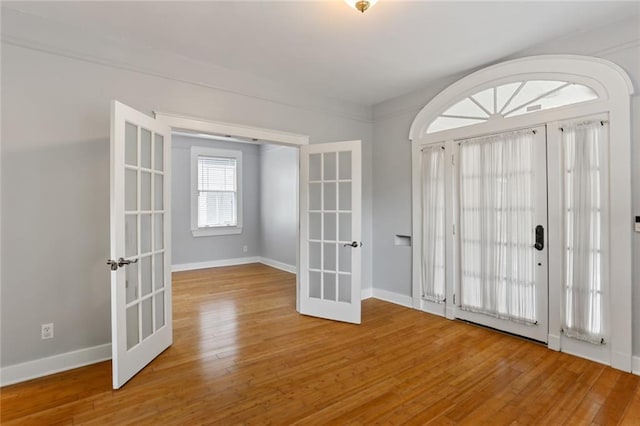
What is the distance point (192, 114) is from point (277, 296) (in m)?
2.89

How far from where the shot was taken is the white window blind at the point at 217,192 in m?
6.83

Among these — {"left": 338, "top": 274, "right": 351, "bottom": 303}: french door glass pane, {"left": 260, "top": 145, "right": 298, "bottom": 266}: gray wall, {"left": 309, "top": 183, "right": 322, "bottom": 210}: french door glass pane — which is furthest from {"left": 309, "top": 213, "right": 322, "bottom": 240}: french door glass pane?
{"left": 260, "top": 145, "right": 298, "bottom": 266}: gray wall

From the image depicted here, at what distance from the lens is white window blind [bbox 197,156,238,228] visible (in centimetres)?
683

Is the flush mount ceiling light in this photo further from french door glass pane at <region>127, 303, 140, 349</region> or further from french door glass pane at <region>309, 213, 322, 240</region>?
french door glass pane at <region>127, 303, 140, 349</region>

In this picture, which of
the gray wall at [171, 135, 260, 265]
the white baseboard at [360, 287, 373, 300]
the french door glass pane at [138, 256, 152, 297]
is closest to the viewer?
the french door glass pane at [138, 256, 152, 297]

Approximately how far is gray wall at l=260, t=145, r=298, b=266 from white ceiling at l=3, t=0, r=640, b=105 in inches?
121

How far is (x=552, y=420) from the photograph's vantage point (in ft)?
6.41

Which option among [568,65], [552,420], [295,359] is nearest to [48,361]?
[295,359]

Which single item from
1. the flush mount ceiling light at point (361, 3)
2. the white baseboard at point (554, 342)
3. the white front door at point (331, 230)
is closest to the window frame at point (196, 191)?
the white front door at point (331, 230)

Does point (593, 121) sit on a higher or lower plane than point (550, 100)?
lower

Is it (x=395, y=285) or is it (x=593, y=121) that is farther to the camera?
(x=395, y=285)

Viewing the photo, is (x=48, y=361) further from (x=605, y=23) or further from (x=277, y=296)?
(x=605, y=23)

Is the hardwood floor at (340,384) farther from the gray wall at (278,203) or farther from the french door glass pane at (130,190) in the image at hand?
the gray wall at (278,203)

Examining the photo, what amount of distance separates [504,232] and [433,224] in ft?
2.73
